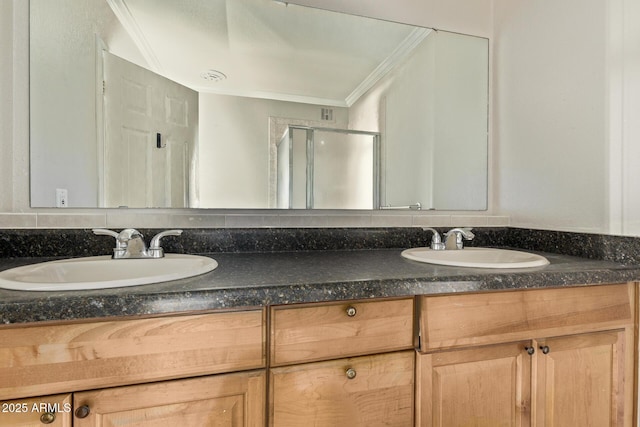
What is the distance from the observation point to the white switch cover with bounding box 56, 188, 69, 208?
1.05m

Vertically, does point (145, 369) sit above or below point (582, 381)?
above

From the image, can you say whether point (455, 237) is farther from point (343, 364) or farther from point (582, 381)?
point (343, 364)

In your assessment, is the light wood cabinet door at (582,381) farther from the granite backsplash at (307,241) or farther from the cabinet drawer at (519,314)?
the granite backsplash at (307,241)

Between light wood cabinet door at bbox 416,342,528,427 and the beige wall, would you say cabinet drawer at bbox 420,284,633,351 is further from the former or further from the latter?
the beige wall

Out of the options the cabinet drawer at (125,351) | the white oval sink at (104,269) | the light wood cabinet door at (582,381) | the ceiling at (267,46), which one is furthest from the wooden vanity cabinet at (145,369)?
the ceiling at (267,46)

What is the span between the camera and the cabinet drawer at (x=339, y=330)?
703mm

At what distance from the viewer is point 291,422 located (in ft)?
2.32

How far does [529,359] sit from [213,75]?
1.34m

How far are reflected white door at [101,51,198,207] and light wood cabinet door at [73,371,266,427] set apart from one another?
0.66 meters

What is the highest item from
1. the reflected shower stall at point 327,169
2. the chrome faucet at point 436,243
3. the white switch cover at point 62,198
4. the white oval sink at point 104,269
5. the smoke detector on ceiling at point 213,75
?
the smoke detector on ceiling at point 213,75

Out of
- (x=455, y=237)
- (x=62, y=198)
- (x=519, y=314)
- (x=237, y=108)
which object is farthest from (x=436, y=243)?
(x=62, y=198)

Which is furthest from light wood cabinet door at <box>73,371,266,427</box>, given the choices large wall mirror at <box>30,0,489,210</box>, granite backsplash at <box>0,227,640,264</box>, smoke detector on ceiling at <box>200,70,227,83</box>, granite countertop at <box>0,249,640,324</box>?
smoke detector on ceiling at <box>200,70,227,83</box>

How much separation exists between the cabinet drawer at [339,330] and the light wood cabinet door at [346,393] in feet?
0.08

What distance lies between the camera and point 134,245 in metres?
1.00
